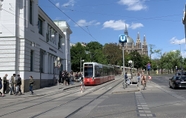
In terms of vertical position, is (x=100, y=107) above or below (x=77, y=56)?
below

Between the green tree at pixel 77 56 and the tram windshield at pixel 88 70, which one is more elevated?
the green tree at pixel 77 56

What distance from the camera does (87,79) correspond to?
36844mm

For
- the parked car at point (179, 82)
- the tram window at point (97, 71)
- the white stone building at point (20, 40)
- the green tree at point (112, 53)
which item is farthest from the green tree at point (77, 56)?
the parked car at point (179, 82)

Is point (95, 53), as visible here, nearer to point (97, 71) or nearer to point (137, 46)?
point (97, 71)

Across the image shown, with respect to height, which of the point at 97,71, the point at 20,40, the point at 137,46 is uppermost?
the point at 137,46

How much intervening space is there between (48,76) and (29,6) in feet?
37.8

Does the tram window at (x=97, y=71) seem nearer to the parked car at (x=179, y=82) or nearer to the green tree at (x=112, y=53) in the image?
the parked car at (x=179, y=82)

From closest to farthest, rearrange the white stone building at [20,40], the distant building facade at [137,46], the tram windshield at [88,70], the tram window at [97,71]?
1. the white stone building at [20,40]
2. the tram windshield at [88,70]
3. the tram window at [97,71]
4. the distant building facade at [137,46]

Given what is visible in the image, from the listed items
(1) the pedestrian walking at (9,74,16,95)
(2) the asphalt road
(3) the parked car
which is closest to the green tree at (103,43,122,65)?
(3) the parked car

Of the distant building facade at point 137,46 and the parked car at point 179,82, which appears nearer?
the parked car at point 179,82

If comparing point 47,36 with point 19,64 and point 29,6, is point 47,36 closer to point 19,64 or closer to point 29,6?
point 29,6

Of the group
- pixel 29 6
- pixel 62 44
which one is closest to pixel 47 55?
pixel 29 6

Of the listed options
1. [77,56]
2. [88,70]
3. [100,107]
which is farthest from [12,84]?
[77,56]

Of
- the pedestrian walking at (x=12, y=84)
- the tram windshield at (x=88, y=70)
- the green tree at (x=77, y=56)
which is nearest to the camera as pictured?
the pedestrian walking at (x=12, y=84)
